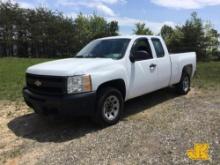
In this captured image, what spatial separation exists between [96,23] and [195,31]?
2462 cm

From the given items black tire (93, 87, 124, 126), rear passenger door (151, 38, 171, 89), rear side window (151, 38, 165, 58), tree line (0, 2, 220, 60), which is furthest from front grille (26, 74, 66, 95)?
tree line (0, 2, 220, 60)

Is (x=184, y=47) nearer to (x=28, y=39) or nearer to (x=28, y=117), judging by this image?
(x=28, y=39)

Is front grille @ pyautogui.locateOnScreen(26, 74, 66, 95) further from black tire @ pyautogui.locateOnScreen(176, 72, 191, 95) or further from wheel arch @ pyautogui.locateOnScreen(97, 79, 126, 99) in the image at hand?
black tire @ pyautogui.locateOnScreen(176, 72, 191, 95)

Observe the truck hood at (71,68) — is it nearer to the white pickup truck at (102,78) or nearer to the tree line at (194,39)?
the white pickup truck at (102,78)

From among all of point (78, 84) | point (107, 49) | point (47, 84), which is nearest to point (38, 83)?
point (47, 84)

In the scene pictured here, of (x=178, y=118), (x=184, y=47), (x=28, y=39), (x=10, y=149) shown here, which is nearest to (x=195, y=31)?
(x=184, y=47)

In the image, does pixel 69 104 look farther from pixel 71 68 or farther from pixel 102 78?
pixel 102 78

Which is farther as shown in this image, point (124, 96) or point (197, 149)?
point (124, 96)

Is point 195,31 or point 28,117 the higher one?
point 195,31

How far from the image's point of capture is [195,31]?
124 ft

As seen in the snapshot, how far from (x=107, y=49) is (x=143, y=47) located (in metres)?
1.00

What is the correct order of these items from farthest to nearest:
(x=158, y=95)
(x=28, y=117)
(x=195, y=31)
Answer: (x=195, y=31)
(x=158, y=95)
(x=28, y=117)

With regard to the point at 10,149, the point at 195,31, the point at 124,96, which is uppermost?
the point at 195,31

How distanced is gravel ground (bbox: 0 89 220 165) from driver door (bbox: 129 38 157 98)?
0.55m
